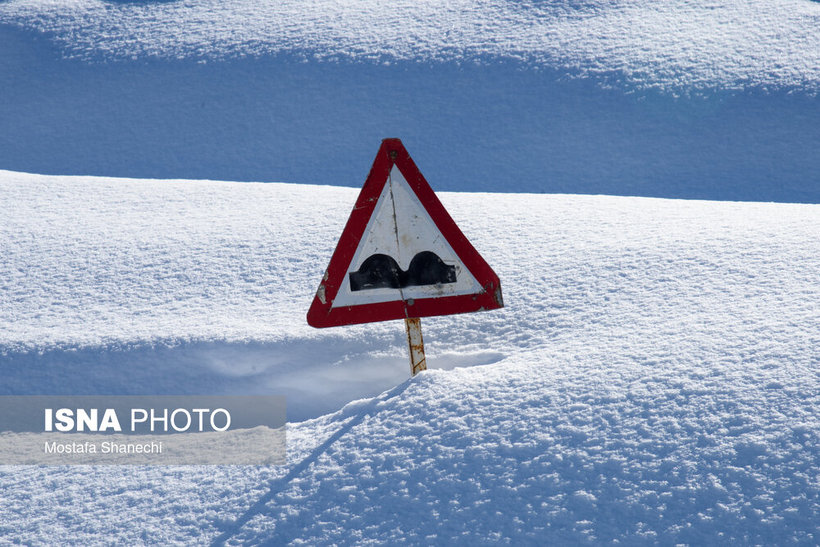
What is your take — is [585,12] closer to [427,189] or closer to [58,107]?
[58,107]

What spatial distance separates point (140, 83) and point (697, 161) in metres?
4.46

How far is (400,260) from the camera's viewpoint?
1787mm

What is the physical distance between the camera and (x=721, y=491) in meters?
1.36

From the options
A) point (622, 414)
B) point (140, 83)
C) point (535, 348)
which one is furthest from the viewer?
point (140, 83)

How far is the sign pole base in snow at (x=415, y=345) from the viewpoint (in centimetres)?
187

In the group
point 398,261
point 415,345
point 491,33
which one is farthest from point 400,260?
point 491,33

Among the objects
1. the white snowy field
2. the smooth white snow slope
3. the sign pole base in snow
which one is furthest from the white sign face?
the smooth white snow slope

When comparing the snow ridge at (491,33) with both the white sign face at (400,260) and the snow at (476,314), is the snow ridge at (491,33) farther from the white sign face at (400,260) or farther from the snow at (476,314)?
the white sign face at (400,260)

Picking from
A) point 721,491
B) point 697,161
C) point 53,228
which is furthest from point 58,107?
point 721,491

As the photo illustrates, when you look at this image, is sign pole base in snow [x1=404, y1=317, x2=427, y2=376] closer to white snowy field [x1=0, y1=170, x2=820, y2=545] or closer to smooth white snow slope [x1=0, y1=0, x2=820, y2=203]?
white snowy field [x1=0, y1=170, x2=820, y2=545]

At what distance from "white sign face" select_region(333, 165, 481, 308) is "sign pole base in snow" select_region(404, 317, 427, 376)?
103mm

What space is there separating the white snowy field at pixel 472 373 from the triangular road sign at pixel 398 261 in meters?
0.20

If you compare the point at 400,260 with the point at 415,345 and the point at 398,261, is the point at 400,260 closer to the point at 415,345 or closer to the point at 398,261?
the point at 398,261

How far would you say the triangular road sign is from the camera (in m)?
1.74
